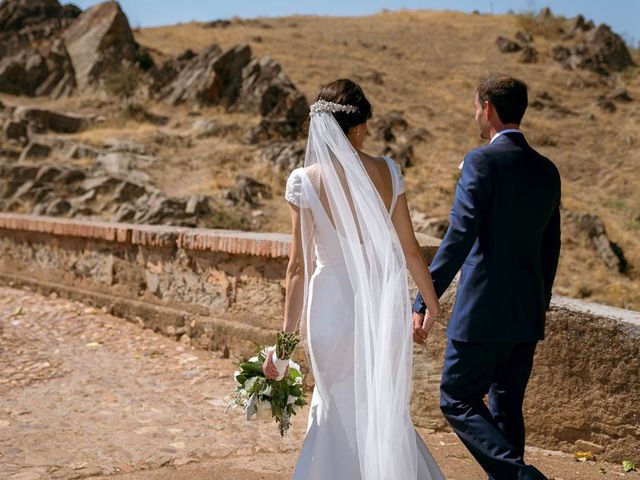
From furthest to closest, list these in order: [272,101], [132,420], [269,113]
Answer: [272,101] → [269,113] → [132,420]

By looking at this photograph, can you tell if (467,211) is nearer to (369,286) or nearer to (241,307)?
(369,286)

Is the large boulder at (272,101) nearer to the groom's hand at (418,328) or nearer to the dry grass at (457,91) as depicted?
the dry grass at (457,91)

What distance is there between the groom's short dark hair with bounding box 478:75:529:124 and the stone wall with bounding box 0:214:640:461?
1337 millimetres

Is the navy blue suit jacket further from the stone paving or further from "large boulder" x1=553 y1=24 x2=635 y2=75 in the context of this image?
"large boulder" x1=553 y1=24 x2=635 y2=75

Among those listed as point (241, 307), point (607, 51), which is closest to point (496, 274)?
point (241, 307)

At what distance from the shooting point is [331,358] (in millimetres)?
3012

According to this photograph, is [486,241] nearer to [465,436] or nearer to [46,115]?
[465,436]

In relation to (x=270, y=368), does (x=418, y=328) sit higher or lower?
higher

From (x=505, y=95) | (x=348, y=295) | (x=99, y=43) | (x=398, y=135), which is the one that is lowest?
(x=348, y=295)

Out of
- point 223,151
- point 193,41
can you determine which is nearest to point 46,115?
point 223,151

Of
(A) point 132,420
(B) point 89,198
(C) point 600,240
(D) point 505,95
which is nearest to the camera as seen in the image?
(D) point 505,95

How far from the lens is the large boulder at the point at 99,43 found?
28.8 m

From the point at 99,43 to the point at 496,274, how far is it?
30.0 metres

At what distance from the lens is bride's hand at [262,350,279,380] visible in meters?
3.07
